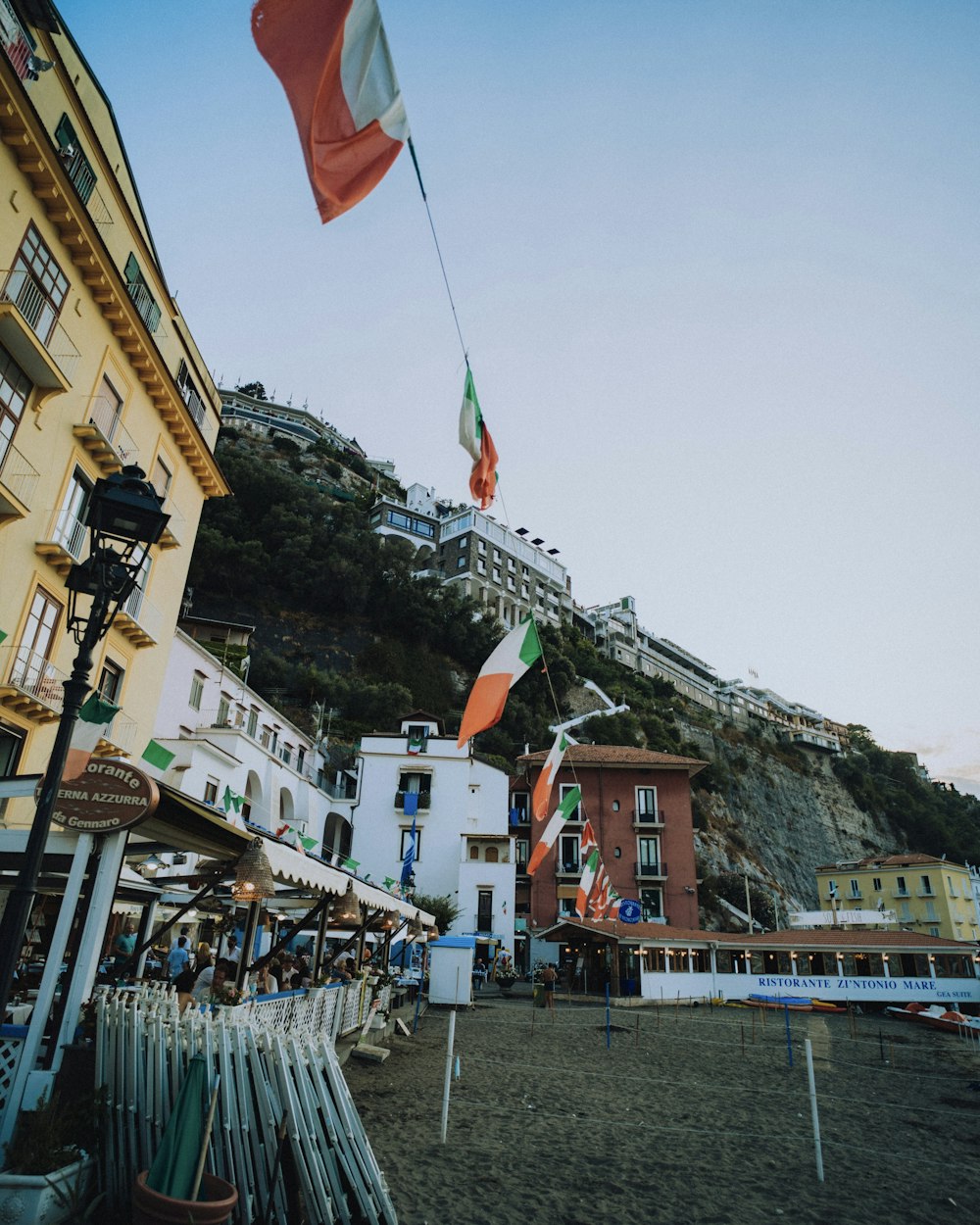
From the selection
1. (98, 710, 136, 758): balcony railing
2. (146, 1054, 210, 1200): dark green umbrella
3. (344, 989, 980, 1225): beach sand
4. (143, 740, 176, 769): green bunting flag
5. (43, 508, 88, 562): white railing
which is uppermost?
(43, 508, 88, 562): white railing

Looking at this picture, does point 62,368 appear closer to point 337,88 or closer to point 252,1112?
point 337,88

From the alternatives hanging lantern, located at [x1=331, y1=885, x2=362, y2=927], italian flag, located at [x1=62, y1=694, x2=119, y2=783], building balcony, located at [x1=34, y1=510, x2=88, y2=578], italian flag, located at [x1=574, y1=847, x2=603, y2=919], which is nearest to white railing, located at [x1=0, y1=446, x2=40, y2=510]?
building balcony, located at [x1=34, y1=510, x2=88, y2=578]

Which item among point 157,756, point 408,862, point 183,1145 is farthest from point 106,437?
point 408,862

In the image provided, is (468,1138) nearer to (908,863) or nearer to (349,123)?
(349,123)

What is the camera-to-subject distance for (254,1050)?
5066 millimetres

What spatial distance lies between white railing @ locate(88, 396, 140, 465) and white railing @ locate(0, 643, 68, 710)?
4.90 metres

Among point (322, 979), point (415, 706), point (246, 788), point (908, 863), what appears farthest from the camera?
point (908, 863)

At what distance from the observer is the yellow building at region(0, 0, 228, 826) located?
13.4m

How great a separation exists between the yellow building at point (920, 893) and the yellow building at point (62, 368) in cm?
6194

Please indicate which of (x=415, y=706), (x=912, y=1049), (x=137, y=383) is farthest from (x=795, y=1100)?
(x=415, y=706)

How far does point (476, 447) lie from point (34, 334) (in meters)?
9.83

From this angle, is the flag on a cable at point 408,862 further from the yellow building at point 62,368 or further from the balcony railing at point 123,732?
the balcony railing at point 123,732

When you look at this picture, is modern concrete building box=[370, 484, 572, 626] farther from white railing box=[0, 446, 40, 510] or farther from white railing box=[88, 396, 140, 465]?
white railing box=[0, 446, 40, 510]

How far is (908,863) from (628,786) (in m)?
35.1
